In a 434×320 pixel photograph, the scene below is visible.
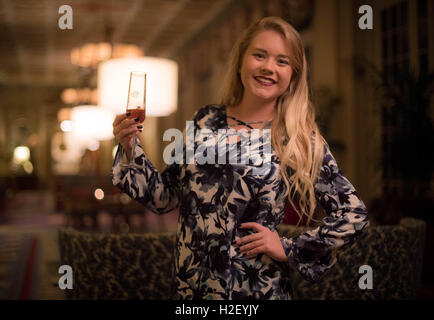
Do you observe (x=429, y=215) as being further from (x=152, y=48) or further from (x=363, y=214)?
(x=152, y=48)

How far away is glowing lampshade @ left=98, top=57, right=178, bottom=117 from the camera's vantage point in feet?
9.25

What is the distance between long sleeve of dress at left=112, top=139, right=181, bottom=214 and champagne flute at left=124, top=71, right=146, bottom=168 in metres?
0.02

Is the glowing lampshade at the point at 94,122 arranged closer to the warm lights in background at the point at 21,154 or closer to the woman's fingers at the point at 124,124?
the woman's fingers at the point at 124,124

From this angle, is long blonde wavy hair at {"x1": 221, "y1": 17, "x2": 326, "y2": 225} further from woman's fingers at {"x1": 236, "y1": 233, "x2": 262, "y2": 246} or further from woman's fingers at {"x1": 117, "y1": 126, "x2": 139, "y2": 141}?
woman's fingers at {"x1": 117, "y1": 126, "x2": 139, "y2": 141}

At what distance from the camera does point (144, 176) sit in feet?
4.27

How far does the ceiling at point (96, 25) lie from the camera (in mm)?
8156

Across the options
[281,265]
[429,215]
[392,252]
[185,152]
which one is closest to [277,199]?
[281,265]

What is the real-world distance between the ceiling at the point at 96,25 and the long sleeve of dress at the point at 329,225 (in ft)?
15.6

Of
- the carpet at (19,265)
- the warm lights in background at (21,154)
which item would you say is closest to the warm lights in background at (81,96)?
the carpet at (19,265)

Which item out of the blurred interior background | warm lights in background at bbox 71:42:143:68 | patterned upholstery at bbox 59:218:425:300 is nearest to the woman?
the blurred interior background

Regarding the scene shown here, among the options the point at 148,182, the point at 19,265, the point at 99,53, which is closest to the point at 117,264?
the point at 148,182

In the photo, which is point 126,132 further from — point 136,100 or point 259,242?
point 259,242

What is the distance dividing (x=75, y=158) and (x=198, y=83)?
8.16 metres

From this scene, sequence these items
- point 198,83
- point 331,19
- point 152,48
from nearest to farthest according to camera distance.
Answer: point 331,19
point 198,83
point 152,48
